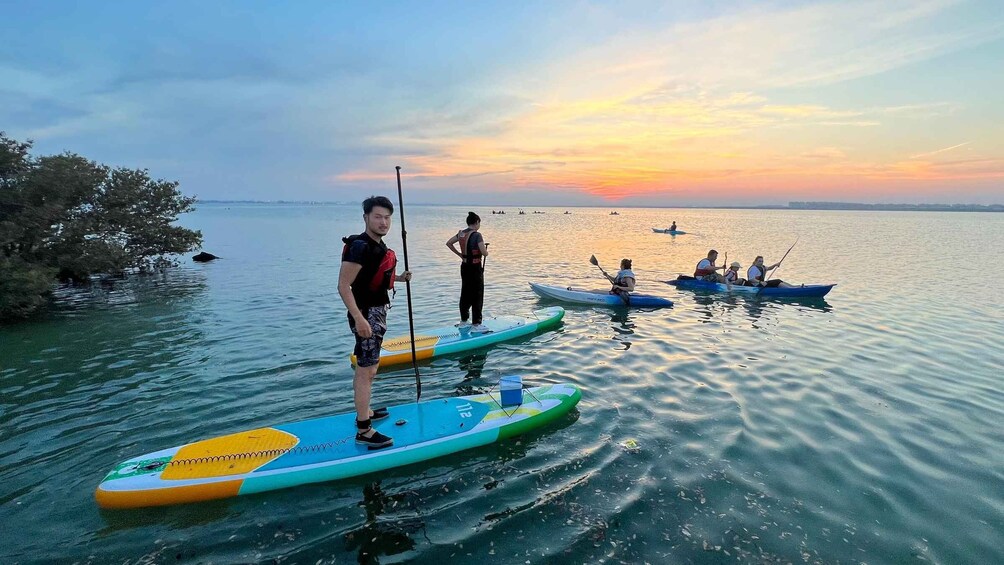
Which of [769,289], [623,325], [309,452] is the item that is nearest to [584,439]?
[309,452]

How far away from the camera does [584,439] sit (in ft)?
21.2

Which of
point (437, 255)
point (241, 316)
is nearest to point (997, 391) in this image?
point (241, 316)

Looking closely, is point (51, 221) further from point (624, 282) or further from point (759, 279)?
point (759, 279)

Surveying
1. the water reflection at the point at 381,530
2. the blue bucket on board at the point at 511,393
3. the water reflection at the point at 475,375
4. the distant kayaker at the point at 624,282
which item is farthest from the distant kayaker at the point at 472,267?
the distant kayaker at the point at 624,282

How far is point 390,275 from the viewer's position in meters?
5.39

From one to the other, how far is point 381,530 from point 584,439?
310 cm

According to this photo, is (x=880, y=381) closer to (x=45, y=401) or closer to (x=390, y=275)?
(x=390, y=275)

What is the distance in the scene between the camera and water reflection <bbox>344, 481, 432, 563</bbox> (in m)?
4.34

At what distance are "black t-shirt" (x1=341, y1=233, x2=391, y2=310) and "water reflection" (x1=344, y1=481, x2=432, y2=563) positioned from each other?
2238mm

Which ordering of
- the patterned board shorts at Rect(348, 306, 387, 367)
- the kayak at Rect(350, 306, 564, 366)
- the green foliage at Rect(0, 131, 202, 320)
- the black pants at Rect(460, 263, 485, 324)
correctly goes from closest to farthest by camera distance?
the patterned board shorts at Rect(348, 306, 387, 367)
the kayak at Rect(350, 306, 564, 366)
the black pants at Rect(460, 263, 485, 324)
the green foliage at Rect(0, 131, 202, 320)

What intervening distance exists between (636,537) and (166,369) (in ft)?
32.0

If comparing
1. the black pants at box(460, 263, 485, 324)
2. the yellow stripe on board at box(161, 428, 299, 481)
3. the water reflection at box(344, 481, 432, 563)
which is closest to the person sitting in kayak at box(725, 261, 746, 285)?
the black pants at box(460, 263, 485, 324)

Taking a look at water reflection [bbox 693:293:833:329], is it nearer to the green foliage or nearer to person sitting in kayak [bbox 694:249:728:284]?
person sitting in kayak [bbox 694:249:728:284]

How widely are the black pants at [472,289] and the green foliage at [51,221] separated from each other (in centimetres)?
1233
